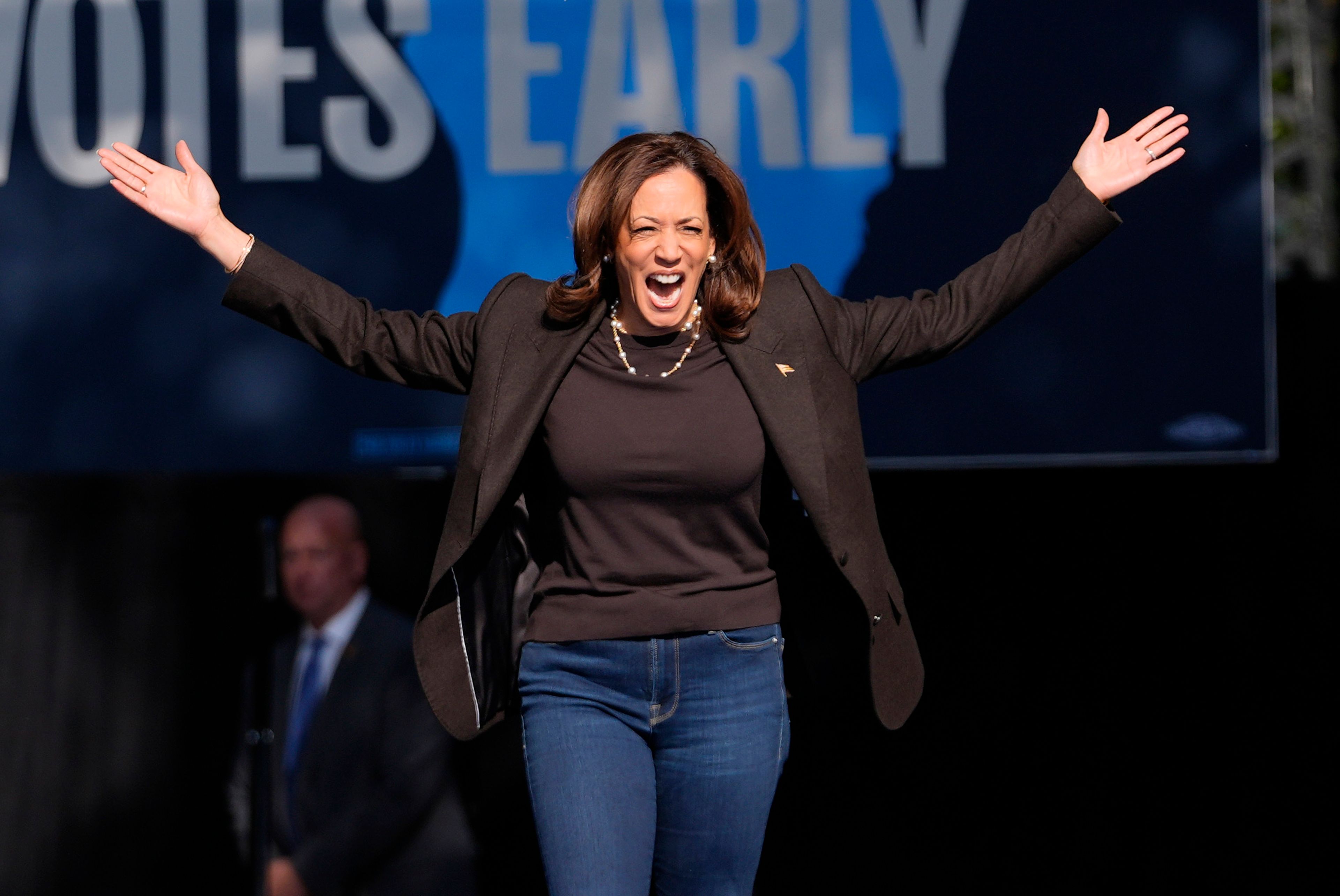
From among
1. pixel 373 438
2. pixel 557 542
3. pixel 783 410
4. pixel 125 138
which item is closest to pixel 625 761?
pixel 557 542

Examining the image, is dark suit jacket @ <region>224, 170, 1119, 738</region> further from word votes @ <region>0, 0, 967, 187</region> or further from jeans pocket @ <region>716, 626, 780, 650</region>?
word votes @ <region>0, 0, 967, 187</region>

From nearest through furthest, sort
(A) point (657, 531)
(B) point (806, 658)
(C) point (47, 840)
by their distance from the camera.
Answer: (A) point (657, 531) → (B) point (806, 658) → (C) point (47, 840)

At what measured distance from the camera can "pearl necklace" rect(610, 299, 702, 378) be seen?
8.19ft

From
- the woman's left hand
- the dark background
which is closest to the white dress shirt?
the dark background

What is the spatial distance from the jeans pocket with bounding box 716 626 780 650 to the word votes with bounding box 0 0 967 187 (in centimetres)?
175

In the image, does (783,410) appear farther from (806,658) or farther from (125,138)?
(125,138)

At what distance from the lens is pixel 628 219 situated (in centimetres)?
249

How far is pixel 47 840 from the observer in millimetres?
3855

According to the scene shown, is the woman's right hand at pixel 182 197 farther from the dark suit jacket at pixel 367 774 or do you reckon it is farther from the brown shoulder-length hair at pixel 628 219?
the dark suit jacket at pixel 367 774

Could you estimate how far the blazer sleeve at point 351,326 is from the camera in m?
2.54

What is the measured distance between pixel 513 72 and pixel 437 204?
420mm

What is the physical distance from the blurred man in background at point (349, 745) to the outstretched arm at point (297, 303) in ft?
4.38

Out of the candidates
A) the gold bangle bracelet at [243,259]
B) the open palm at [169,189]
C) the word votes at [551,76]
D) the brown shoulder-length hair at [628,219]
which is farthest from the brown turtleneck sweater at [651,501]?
A: the word votes at [551,76]

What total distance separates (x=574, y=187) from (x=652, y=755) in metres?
1.85
